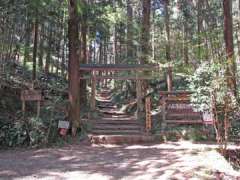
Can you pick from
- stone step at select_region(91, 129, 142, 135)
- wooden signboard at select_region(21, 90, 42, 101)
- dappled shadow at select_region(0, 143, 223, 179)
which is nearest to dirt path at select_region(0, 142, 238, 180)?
dappled shadow at select_region(0, 143, 223, 179)

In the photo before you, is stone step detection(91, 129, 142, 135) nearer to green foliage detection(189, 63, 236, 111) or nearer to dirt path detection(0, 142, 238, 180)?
dirt path detection(0, 142, 238, 180)

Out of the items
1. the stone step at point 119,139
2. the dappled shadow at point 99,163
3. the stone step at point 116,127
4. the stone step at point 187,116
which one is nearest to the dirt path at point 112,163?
the dappled shadow at point 99,163

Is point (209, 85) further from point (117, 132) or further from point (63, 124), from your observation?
point (63, 124)

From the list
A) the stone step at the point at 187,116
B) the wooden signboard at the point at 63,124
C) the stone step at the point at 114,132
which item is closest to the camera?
the wooden signboard at the point at 63,124

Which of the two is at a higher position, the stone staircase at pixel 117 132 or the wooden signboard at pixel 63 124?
the wooden signboard at pixel 63 124

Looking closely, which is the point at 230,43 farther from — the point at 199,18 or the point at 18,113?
the point at 199,18

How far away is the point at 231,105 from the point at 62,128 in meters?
5.12

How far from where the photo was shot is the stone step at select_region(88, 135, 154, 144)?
10109 millimetres

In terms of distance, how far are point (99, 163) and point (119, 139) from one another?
3169 millimetres

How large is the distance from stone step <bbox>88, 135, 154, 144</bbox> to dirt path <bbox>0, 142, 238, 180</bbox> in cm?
89

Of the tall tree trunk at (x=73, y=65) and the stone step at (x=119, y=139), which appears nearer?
the stone step at (x=119, y=139)

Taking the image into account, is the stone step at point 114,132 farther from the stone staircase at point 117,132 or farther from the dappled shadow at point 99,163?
the dappled shadow at point 99,163

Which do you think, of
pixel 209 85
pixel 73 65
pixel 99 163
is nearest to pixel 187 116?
pixel 209 85

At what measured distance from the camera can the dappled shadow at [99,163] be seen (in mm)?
5953
